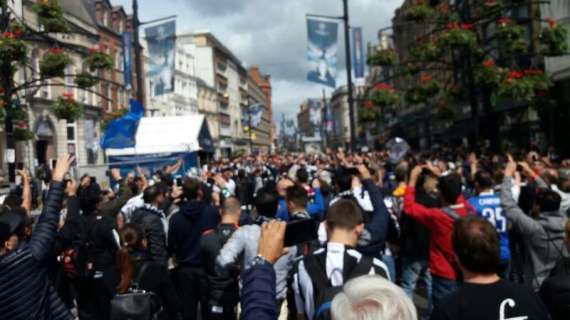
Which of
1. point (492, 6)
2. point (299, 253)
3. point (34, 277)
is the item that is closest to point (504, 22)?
point (492, 6)

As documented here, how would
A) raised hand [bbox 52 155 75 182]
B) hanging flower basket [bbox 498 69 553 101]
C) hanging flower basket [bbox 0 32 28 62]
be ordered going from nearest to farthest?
1. raised hand [bbox 52 155 75 182]
2. hanging flower basket [bbox 0 32 28 62]
3. hanging flower basket [bbox 498 69 553 101]

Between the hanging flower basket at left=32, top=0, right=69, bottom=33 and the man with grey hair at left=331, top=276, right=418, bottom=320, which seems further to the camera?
the hanging flower basket at left=32, top=0, right=69, bottom=33

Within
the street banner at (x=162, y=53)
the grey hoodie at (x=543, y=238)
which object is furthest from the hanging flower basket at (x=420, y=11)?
the grey hoodie at (x=543, y=238)

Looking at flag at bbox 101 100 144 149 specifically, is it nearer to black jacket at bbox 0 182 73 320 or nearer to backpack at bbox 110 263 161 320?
backpack at bbox 110 263 161 320

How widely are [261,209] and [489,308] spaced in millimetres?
2631

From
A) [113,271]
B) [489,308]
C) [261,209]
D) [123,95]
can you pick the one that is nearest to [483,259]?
[489,308]

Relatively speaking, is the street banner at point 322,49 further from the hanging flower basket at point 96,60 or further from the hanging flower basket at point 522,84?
the hanging flower basket at point 96,60

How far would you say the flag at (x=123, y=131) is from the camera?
56.9 ft

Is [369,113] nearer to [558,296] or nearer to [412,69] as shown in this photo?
[412,69]

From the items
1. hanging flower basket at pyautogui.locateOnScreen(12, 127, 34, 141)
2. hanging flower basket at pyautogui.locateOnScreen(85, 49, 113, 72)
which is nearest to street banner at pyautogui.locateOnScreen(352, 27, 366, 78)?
hanging flower basket at pyautogui.locateOnScreen(85, 49, 113, 72)

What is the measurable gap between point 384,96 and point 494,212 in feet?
35.2

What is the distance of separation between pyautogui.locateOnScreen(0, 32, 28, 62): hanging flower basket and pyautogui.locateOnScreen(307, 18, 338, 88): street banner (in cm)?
729

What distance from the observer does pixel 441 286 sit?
18.3 feet

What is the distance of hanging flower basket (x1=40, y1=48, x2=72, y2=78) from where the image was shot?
51.0 feet
